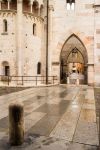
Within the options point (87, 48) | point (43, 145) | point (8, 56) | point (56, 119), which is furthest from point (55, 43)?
point (43, 145)

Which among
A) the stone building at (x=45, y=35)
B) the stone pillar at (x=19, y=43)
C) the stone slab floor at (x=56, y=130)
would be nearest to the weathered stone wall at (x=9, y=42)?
the stone building at (x=45, y=35)

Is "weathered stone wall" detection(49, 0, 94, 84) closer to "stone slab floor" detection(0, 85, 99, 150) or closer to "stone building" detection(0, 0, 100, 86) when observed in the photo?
"stone building" detection(0, 0, 100, 86)

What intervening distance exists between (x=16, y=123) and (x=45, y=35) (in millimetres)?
20092

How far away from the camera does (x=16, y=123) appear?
529 cm

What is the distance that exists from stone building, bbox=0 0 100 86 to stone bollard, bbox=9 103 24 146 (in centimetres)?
1735

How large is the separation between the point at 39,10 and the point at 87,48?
5717 millimetres

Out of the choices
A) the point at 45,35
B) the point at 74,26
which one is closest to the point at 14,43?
the point at 45,35

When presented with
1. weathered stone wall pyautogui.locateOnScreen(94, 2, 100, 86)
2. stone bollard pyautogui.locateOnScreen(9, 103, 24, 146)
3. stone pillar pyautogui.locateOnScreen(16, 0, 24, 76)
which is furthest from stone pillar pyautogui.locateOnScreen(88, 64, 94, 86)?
stone bollard pyautogui.locateOnScreen(9, 103, 24, 146)

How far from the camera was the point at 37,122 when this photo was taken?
724 centimetres

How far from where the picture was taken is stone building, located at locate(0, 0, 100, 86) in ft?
76.2

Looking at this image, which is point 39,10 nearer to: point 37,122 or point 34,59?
point 34,59

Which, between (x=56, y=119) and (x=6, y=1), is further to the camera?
(x=6, y=1)

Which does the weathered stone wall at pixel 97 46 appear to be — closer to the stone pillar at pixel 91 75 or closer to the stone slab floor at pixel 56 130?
the stone pillar at pixel 91 75

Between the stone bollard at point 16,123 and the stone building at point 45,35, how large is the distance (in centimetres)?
1735
